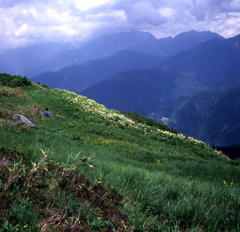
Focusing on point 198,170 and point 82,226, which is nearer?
point 82,226

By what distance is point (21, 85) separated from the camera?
29.4m

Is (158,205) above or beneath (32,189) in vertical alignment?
beneath

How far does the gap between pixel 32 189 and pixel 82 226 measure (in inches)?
31.2

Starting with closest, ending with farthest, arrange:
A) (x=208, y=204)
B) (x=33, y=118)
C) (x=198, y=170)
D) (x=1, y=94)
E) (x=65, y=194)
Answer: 1. (x=65, y=194)
2. (x=208, y=204)
3. (x=198, y=170)
4. (x=33, y=118)
5. (x=1, y=94)

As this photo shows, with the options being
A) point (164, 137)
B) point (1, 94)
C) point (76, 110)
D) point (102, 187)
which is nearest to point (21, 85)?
point (1, 94)

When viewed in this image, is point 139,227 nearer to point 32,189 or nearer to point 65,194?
point 65,194

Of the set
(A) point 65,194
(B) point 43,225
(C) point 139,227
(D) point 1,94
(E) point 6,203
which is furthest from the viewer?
(D) point 1,94

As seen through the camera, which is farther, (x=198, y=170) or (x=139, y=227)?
(x=198, y=170)

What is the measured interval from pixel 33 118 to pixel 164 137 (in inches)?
621

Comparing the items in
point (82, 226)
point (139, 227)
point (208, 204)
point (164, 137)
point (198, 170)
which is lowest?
point (164, 137)

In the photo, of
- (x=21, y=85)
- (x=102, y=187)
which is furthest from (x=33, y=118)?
(x=102, y=187)

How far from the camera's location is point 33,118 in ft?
58.0

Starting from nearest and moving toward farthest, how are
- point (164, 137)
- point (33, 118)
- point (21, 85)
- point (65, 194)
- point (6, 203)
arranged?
point (6, 203) < point (65, 194) < point (33, 118) < point (164, 137) < point (21, 85)

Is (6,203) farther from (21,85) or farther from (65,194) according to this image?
(21,85)
